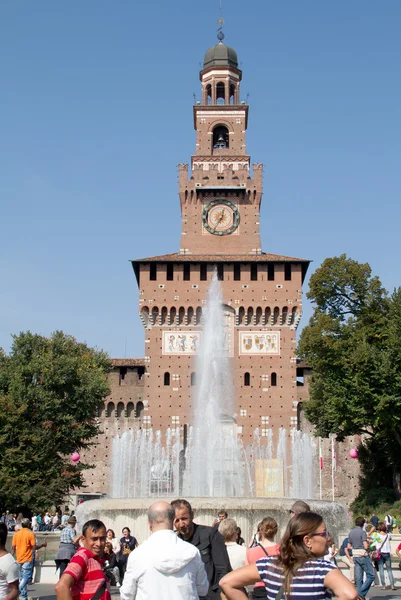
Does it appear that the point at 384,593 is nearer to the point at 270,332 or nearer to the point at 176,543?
the point at 176,543

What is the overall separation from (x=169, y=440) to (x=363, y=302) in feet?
39.8

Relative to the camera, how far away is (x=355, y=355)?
1305 inches

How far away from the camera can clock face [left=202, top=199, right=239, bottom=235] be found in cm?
4534

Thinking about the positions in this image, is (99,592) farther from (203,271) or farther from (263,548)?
(203,271)

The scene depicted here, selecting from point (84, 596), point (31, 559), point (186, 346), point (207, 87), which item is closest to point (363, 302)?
point (186, 346)

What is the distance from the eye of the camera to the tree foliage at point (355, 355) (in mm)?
32469

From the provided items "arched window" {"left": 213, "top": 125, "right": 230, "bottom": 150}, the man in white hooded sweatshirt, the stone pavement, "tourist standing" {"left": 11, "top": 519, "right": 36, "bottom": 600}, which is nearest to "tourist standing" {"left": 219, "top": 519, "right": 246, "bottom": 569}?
the man in white hooded sweatshirt

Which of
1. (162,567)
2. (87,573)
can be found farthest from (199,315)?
(162,567)

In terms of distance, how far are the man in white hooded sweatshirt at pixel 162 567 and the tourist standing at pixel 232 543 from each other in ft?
6.99

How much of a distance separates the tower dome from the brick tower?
5631 mm

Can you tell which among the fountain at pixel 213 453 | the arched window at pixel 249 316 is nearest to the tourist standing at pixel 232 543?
the fountain at pixel 213 453

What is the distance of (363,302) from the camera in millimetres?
35750

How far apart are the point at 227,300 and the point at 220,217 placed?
5.11 metres

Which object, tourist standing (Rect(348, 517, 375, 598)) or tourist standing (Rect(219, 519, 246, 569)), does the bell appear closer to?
tourist standing (Rect(348, 517, 375, 598))
